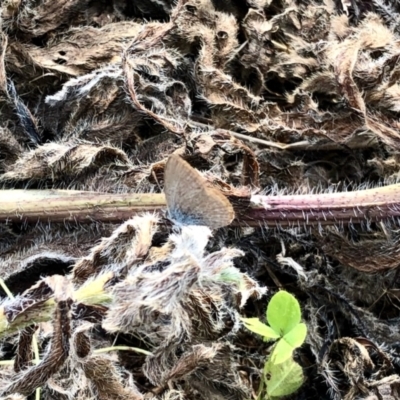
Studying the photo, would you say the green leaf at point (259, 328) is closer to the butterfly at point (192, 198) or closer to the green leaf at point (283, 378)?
the green leaf at point (283, 378)

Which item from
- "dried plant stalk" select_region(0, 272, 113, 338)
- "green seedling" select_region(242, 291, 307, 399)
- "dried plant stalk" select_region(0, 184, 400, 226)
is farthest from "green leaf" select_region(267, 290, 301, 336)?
"dried plant stalk" select_region(0, 272, 113, 338)

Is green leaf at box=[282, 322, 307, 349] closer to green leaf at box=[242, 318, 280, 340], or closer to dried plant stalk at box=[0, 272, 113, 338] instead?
green leaf at box=[242, 318, 280, 340]

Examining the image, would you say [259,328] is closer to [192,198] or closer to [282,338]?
[282,338]

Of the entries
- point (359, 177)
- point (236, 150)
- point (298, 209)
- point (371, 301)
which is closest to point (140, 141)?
point (236, 150)

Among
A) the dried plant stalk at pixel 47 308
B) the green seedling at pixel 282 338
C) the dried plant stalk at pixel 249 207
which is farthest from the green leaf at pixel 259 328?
the dried plant stalk at pixel 47 308

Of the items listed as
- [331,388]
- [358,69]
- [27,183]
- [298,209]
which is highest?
[358,69]

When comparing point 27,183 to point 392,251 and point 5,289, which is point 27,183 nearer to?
point 5,289

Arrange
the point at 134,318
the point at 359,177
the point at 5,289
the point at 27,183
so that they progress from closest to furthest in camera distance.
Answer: the point at 134,318
the point at 5,289
the point at 27,183
the point at 359,177
